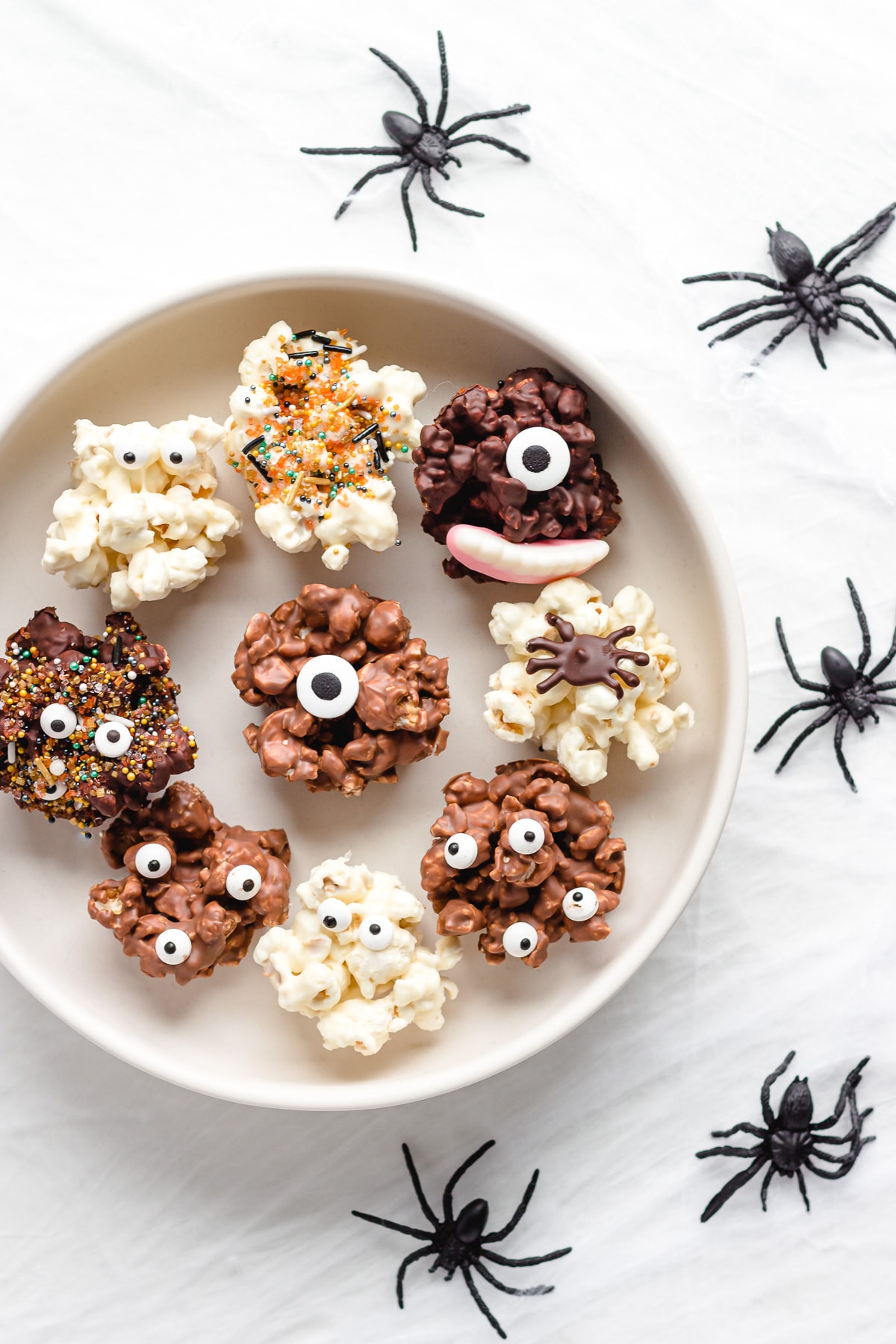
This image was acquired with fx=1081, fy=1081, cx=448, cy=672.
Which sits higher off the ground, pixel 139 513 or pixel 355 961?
pixel 139 513

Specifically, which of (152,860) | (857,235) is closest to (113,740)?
(152,860)

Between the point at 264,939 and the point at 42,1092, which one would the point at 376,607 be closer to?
the point at 264,939

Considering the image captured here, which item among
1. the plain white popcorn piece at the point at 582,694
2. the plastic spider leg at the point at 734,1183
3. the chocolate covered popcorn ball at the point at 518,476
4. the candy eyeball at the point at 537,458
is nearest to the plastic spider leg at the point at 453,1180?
the plastic spider leg at the point at 734,1183

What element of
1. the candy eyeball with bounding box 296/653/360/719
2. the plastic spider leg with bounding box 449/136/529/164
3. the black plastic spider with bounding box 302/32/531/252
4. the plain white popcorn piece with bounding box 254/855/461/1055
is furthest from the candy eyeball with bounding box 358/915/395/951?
the plastic spider leg with bounding box 449/136/529/164

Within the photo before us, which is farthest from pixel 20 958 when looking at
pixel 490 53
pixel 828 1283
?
pixel 490 53

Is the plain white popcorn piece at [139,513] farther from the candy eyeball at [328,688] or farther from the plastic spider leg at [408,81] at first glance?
the plastic spider leg at [408,81]

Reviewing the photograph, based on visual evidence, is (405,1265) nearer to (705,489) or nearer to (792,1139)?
(792,1139)
